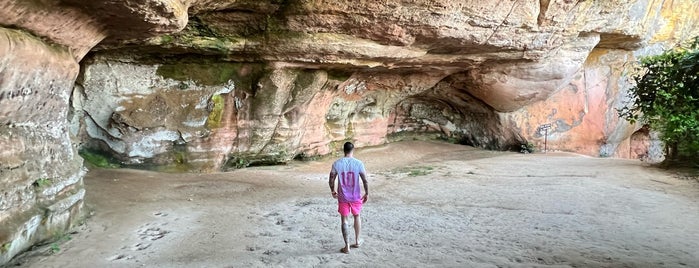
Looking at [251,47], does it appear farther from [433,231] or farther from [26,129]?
[433,231]

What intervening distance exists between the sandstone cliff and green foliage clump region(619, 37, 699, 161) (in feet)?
8.57

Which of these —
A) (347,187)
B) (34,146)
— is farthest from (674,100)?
(34,146)

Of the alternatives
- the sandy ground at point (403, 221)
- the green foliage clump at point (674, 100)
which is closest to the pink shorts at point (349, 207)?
the sandy ground at point (403, 221)

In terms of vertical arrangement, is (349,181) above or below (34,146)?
below

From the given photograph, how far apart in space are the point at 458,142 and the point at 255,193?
35.6 feet

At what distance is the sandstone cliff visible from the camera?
497 centimetres

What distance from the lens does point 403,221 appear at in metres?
5.88

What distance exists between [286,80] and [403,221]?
5.24 metres

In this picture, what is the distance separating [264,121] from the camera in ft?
34.6

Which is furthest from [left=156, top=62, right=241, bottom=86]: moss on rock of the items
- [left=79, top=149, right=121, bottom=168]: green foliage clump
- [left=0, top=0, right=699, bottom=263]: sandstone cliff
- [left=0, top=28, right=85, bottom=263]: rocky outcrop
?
[left=0, top=28, right=85, bottom=263]: rocky outcrop

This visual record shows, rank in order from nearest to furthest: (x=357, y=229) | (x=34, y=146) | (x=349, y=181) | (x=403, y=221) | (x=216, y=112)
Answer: (x=349, y=181) → (x=357, y=229) → (x=34, y=146) → (x=403, y=221) → (x=216, y=112)

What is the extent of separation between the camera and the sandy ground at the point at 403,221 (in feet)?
14.4

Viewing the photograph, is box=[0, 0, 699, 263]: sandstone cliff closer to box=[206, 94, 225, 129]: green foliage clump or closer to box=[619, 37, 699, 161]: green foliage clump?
box=[206, 94, 225, 129]: green foliage clump

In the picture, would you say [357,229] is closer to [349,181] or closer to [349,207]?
[349,207]
